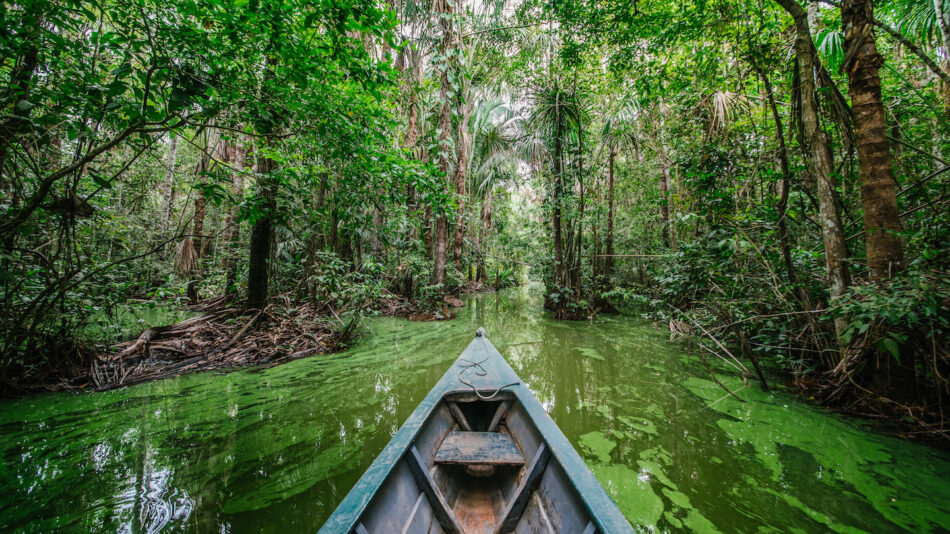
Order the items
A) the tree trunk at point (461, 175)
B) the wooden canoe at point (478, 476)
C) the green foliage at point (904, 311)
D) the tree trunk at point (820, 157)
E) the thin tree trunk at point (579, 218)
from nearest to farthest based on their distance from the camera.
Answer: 1. the wooden canoe at point (478, 476)
2. the green foliage at point (904, 311)
3. the tree trunk at point (820, 157)
4. the thin tree trunk at point (579, 218)
5. the tree trunk at point (461, 175)

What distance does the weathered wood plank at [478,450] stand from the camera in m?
1.77

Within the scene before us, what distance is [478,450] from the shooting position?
1874 mm

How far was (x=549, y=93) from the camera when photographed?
6504 millimetres

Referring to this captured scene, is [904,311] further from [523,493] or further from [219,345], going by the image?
[219,345]

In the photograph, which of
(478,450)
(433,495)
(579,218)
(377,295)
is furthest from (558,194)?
(433,495)

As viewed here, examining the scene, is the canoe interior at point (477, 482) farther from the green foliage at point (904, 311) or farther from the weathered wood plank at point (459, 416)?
the green foliage at point (904, 311)

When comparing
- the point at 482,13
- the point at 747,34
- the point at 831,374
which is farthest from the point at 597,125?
the point at 831,374

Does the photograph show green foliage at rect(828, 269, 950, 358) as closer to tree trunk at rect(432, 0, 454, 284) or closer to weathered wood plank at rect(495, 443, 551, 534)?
weathered wood plank at rect(495, 443, 551, 534)

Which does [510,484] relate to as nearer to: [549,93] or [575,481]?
[575,481]

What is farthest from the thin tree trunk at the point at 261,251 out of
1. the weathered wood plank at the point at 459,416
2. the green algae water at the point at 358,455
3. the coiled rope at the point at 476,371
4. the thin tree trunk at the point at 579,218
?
the thin tree trunk at the point at 579,218

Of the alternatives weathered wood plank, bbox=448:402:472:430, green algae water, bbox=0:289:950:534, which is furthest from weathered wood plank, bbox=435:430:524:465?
green algae water, bbox=0:289:950:534

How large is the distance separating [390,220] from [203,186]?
3.36 metres

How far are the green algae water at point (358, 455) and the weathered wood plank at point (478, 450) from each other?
0.60 metres

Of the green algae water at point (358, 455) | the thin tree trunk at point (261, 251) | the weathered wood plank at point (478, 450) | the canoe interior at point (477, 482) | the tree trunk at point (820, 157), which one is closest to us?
the canoe interior at point (477, 482)
